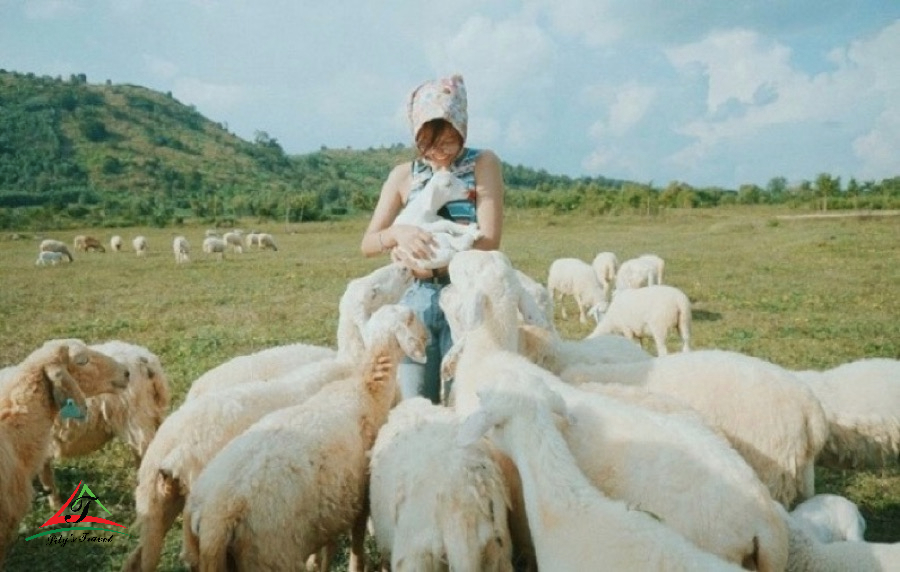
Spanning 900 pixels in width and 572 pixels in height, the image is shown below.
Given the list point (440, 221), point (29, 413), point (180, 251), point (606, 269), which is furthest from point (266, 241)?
point (440, 221)

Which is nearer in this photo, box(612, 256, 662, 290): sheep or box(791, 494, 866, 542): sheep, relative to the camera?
box(791, 494, 866, 542): sheep

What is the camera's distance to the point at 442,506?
10.3 ft

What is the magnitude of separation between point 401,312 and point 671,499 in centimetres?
219

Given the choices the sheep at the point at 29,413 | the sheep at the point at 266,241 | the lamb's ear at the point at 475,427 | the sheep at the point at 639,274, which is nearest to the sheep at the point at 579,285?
the sheep at the point at 639,274

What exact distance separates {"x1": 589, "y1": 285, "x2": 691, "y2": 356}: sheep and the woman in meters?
7.29

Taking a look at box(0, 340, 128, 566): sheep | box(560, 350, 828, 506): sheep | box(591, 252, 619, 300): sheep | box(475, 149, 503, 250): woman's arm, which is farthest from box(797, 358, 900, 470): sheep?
box(591, 252, 619, 300): sheep

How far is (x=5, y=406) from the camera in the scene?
4.68 meters

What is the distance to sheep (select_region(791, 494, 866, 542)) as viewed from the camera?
3.97 metres

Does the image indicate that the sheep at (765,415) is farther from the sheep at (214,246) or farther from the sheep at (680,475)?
the sheep at (214,246)

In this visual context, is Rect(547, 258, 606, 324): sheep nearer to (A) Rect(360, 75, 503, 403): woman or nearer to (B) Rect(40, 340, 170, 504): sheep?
(B) Rect(40, 340, 170, 504): sheep

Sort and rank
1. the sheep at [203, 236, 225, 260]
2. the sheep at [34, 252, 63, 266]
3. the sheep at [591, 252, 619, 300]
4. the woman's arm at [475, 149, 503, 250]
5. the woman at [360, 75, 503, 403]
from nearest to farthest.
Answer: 1. the woman at [360, 75, 503, 403]
2. the woman's arm at [475, 149, 503, 250]
3. the sheep at [591, 252, 619, 300]
4. the sheep at [34, 252, 63, 266]
5. the sheep at [203, 236, 225, 260]

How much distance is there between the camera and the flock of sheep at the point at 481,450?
3021 millimetres

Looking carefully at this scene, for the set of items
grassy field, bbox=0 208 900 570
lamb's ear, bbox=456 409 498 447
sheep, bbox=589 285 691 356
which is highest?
lamb's ear, bbox=456 409 498 447

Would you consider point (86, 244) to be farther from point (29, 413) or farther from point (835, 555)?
point (835, 555)
